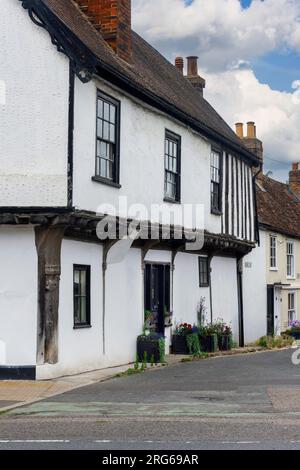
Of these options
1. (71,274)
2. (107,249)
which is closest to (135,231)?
(107,249)

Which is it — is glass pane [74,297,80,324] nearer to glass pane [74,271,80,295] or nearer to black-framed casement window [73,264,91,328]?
black-framed casement window [73,264,91,328]

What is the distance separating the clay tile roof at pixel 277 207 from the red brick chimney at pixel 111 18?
13.1 m

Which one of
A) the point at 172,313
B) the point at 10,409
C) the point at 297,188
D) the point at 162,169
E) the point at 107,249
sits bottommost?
the point at 10,409

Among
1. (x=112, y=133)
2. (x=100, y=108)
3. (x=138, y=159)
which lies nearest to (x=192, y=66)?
(x=138, y=159)

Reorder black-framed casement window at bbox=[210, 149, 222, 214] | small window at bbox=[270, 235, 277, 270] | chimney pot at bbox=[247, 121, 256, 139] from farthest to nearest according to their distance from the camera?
chimney pot at bbox=[247, 121, 256, 139]
small window at bbox=[270, 235, 277, 270]
black-framed casement window at bbox=[210, 149, 222, 214]

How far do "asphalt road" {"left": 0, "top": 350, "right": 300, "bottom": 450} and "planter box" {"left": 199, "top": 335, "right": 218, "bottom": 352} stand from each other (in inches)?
205

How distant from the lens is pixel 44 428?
923 cm

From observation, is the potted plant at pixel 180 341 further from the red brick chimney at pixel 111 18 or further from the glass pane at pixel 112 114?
the red brick chimney at pixel 111 18

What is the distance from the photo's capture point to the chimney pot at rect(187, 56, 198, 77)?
29216mm

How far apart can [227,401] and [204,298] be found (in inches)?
426

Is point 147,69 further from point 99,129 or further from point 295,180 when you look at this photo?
point 295,180

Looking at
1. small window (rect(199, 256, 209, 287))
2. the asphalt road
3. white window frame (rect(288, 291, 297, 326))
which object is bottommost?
the asphalt road

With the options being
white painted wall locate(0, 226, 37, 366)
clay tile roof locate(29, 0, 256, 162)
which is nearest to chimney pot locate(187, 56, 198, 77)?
clay tile roof locate(29, 0, 256, 162)

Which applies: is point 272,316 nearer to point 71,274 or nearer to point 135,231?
point 135,231
